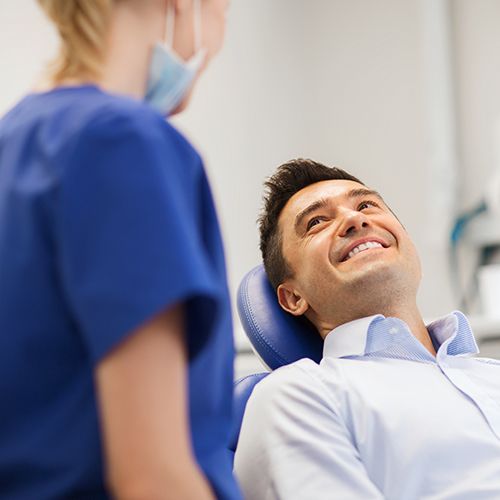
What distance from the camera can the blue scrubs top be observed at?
801 millimetres

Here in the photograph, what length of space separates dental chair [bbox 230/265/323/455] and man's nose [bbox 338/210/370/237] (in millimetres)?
212

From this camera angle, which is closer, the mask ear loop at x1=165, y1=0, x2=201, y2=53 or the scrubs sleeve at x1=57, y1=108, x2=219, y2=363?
the scrubs sleeve at x1=57, y1=108, x2=219, y2=363

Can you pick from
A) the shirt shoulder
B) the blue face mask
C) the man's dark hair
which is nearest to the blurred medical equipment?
the man's dark hair

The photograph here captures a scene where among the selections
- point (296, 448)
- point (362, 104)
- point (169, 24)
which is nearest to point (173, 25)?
point (169, 24)

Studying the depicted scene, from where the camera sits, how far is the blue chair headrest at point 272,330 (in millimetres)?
1849

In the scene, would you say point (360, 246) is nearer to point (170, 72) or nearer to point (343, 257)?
point (343, 257)

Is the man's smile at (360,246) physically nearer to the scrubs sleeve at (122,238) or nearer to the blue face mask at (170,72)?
the blue face mask at (170,72)

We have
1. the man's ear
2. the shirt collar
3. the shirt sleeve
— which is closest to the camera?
the shirt sleeve

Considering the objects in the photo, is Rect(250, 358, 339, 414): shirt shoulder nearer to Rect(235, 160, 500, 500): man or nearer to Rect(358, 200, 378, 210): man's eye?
Rect(235, 160, 500, 500): man

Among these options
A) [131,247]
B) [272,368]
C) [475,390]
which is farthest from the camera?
[272,368]

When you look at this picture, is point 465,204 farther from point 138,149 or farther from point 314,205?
point 138,149

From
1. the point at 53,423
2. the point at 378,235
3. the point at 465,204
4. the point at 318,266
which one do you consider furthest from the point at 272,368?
the point at 465,204

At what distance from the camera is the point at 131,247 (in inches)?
31.7

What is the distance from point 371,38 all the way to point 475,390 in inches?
91.4
